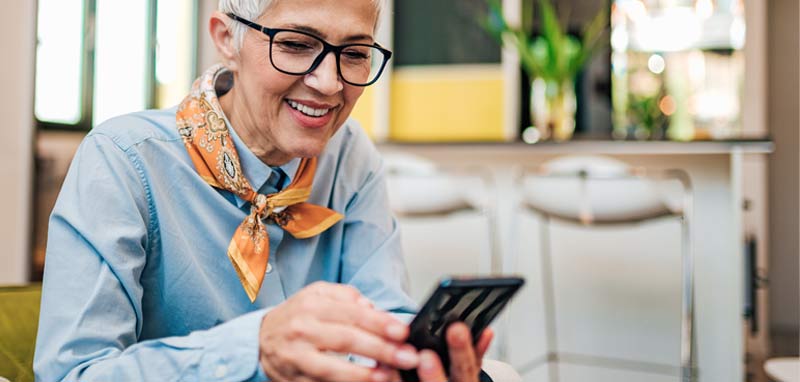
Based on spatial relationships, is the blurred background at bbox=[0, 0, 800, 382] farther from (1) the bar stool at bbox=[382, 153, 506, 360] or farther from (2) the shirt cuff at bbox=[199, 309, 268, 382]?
(2) the shirt cuff at bbox=[199, 309, 268, 382]

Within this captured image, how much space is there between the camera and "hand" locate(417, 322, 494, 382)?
2.45 feet

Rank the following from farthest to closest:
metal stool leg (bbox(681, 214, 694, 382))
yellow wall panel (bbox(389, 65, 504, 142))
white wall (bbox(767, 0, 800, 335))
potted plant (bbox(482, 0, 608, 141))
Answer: white wall (bbox(767, 0, 800, 335))
yellow wall panel (bbox(389, 65, 504, 142))
potted plant (bbox(482, 0, 608, 141))
metal stool leg (bbox(681, 214, 694, 382))

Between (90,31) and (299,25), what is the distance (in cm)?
346

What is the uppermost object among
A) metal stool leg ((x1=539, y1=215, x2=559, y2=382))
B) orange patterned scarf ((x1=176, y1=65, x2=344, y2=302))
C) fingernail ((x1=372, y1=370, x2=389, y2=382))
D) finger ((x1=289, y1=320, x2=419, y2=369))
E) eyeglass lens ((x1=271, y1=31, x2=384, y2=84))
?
eyeglass lens ((x1=271, y1=31, x2=384, y2=84))

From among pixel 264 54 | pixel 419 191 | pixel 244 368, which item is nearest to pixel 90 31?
pixel 419 191

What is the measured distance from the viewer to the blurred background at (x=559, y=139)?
285 centimetres

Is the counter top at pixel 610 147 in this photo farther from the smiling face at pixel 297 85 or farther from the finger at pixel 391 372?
the finger at pixel 391 372

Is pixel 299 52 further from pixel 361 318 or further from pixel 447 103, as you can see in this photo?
pixel 447 103

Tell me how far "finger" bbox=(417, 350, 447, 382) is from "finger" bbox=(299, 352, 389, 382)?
36 mm

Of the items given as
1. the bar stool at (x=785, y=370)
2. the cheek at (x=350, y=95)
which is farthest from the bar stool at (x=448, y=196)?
the cheek at (x=350, y=95)

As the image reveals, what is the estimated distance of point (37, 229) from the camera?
343cm

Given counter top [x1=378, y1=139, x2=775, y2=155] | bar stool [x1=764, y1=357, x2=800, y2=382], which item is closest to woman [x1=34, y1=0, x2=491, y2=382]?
bar stool [x1=764, y1=357, x2=800, y2=382]

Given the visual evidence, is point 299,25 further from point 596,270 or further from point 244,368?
point 596,270

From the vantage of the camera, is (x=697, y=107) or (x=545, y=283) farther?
(x=697, y=107)
